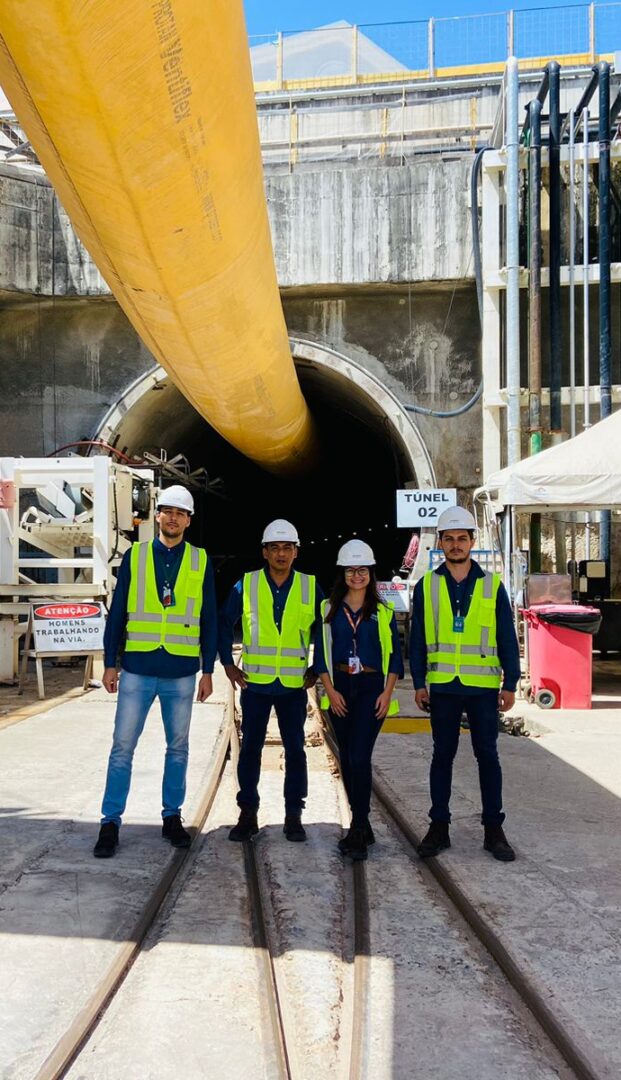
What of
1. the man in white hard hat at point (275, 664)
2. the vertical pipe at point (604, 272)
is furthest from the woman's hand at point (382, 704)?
the vertical pipe at point (604, 272)

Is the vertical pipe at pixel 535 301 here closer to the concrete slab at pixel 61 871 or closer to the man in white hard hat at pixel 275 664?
the concrete slab at pixel 61 871

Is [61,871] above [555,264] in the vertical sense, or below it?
below

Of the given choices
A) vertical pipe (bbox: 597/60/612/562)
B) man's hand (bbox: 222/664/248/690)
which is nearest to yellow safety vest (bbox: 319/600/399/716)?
man's hand (bbox: 222/664/248/690)

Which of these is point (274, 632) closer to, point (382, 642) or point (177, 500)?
point (382, 642)

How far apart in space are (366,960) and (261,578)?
2.19 metres

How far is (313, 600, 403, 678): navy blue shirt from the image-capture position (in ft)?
16.2

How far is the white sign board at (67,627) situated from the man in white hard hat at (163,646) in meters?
5.26

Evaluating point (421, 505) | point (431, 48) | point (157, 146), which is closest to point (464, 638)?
point (157, 146)

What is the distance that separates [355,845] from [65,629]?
6.08m

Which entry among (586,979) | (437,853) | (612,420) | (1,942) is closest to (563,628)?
(612,420)

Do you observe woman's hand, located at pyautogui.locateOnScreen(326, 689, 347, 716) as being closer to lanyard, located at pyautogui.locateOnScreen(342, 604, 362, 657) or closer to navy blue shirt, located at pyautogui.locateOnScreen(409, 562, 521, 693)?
lanyard, located at pyautogui.locateOnScreen(342, 604, 362, 657)

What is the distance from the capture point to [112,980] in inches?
127

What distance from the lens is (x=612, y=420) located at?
10250mm

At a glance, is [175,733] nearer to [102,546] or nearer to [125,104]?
[125,104]
